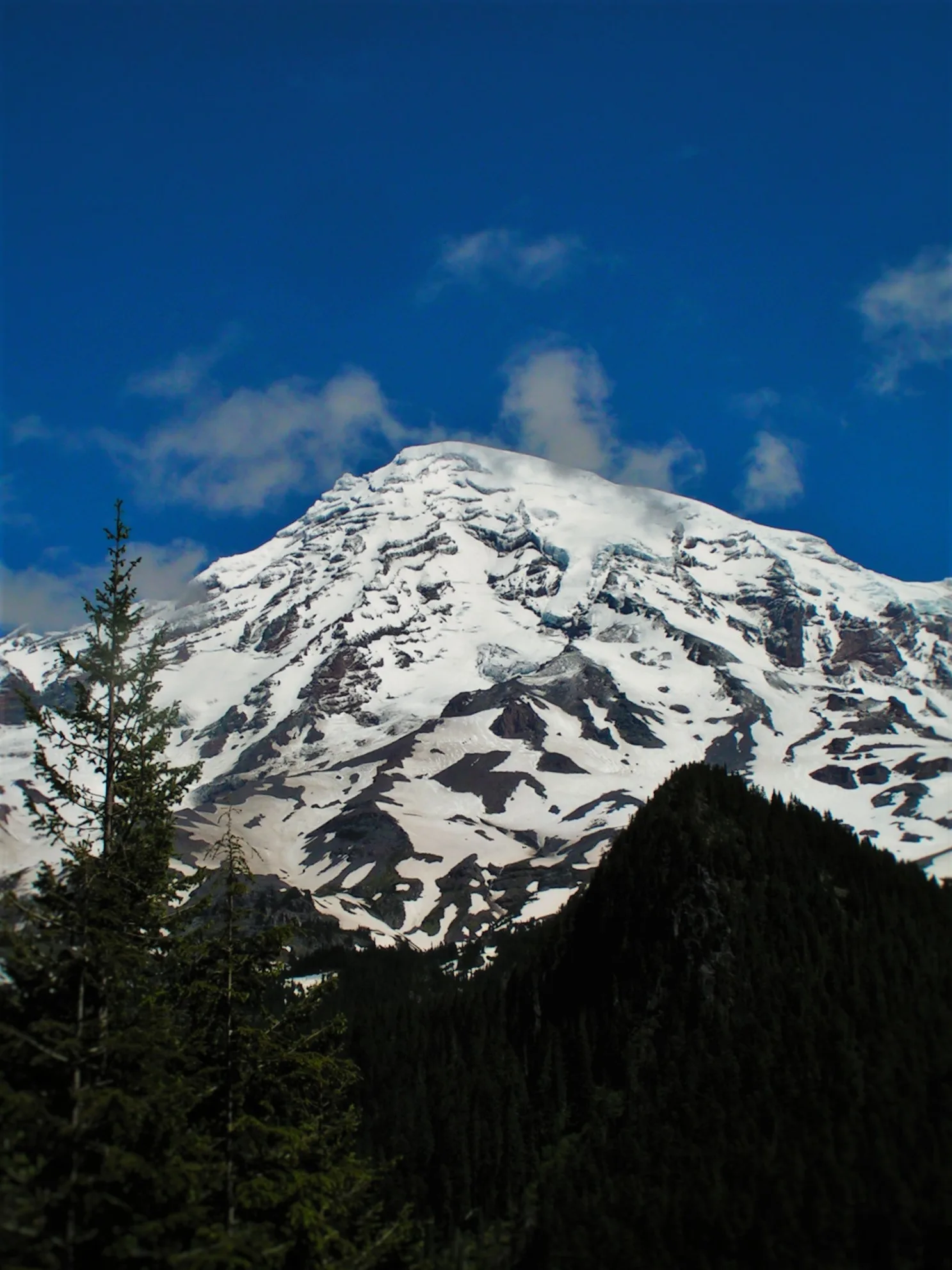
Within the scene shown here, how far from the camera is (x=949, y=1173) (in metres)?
74.9

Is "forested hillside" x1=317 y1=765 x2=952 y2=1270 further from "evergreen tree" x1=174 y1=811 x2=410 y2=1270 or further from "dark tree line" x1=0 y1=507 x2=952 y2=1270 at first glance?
"evergreen tree" x1=174 y1=811 x2=410 y2=1270

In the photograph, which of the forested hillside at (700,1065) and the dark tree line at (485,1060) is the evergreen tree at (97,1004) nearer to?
the dark tree line at (485,1060)

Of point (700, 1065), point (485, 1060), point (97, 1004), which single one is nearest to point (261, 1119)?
point (97, 1004)

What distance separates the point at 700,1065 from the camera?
361ft

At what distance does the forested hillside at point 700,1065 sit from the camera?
80812mm

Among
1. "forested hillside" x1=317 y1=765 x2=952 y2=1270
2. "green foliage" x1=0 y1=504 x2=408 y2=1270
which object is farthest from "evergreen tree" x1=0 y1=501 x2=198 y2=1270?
"forested hillside" x1=317 y1=765 x2=952 y2=1270

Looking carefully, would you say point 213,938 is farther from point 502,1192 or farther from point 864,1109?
point 502,1192

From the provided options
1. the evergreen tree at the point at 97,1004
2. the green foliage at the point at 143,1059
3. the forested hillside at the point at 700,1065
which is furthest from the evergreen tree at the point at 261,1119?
the forested hillside at the point at 700,1065

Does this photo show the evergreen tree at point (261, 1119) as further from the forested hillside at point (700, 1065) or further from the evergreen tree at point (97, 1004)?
the forested hillside at point (700, 1065)

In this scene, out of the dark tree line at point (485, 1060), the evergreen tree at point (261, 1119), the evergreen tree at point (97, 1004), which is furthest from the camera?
the evergreen tree at point (261, 1119)

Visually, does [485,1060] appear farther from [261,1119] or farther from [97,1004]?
[97,1004]

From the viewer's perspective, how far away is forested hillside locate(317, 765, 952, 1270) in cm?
8081

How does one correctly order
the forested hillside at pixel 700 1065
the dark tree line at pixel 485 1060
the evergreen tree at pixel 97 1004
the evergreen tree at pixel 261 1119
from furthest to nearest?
the forested hillside at pixel 700 1065
the evergreen tree at pixel 261 1119
the dark tree line at pixel 485 1060
the evergreen tree at pixel 97 1004

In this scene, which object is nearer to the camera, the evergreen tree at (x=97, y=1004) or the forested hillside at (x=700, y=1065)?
the evergreen tree at (x=97, y=1004)
